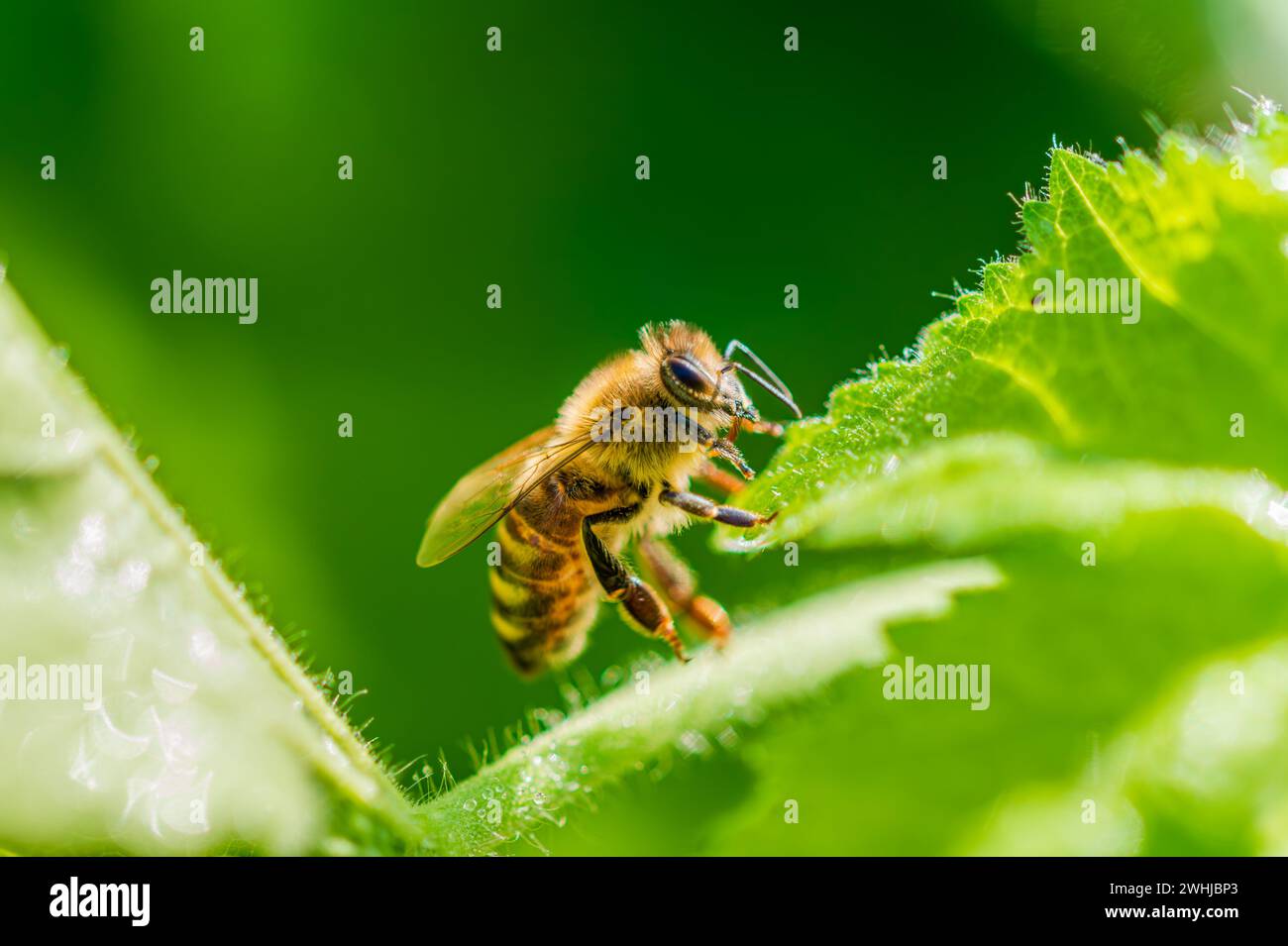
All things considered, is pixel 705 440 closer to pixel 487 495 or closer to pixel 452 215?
pixel 487 495

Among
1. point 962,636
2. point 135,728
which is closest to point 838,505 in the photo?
point 962,636

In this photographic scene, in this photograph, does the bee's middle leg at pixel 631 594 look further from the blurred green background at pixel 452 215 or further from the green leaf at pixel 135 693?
the green leaf at pixel 135 693

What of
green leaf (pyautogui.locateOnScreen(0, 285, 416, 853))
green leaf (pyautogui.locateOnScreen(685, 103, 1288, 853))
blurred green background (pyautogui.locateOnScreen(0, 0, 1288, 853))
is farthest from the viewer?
blurred green background (pyautogui.locateOnScreen(0, 0, 1288, 853))

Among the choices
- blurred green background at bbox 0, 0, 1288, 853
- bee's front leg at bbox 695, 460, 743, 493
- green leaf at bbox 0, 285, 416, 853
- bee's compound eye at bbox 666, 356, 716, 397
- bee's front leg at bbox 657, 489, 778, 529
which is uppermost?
blurred green background at bbox 0, 0, 1288, 853

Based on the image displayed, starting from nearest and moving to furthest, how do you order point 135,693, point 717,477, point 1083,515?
1. point 1083,515
2. point 135,693
3. point 717,477

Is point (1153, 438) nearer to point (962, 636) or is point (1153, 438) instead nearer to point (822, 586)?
point (962, 636)

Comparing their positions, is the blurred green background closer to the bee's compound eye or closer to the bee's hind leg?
the bee's hind leg

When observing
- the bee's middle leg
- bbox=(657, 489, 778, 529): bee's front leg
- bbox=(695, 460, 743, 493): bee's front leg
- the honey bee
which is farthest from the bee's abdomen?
bbox=(695, 460, 743, 493): bee's front leg

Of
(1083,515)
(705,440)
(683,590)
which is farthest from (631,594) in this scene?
(1083,515)
